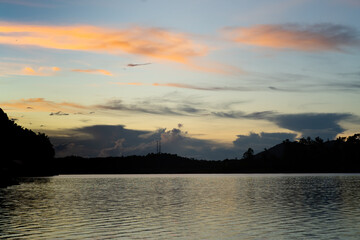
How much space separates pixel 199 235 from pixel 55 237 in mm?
12204

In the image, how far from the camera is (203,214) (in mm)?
54500

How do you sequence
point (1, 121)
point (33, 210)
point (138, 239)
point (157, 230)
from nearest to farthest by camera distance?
point (138, 239), point (157, 230), point (33, 210), point (1, 121)

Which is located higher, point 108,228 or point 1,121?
point 1,121

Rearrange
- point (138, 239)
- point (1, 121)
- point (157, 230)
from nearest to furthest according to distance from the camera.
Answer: point (138, 239)
point (157, 230)
point (1, 121)

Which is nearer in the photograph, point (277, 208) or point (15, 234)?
point (15, 234)

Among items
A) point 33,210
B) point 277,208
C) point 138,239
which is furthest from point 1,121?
point 138,239

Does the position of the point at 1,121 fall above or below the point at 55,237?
above

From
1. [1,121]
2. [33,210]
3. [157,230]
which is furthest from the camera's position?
[1,121]

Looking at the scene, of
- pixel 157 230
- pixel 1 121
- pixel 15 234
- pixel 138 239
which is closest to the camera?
pixel 138 239

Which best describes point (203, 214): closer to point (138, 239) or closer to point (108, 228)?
point (108, 228)

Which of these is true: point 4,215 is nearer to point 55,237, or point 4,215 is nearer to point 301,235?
point 55,237

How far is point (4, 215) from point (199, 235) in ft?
87.7

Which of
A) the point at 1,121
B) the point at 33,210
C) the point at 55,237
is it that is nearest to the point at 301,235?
the point at 55,237

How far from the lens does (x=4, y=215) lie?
52938 millimetres
